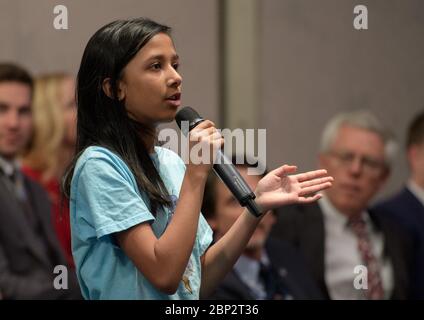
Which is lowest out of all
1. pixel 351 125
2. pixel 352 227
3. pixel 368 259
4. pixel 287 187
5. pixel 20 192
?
pixel 368 259

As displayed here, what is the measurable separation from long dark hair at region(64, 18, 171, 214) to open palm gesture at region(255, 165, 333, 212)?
0.58ft

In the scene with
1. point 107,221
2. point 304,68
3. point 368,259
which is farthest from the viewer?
point 304,68

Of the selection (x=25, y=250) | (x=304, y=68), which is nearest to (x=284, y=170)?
(x=25, y=250)

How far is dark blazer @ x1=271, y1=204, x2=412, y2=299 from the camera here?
3.31 meters

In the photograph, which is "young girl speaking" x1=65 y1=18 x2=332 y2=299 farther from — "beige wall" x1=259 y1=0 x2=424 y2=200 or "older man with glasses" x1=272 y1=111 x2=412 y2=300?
"beige wall" x1=259 y1=0 x2=424 y2=200

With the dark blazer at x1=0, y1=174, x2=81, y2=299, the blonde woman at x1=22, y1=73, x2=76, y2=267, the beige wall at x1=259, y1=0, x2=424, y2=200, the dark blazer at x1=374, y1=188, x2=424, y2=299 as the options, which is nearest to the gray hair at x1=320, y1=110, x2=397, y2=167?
the dark blazer at x1=374, y1=188, x2=424, y2=299

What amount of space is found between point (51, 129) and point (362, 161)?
1217mm

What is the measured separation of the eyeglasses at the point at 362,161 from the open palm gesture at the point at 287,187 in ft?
6.36

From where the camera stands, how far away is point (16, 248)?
3.07 meters

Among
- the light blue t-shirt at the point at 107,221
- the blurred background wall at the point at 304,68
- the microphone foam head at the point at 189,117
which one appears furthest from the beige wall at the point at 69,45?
the light blue t-shirt at the point at 107,221

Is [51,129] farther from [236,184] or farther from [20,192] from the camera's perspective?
[236,184]

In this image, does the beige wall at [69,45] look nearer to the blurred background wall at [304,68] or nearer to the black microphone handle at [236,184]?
the blurred background wall at [304,68]

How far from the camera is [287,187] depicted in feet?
5.38
